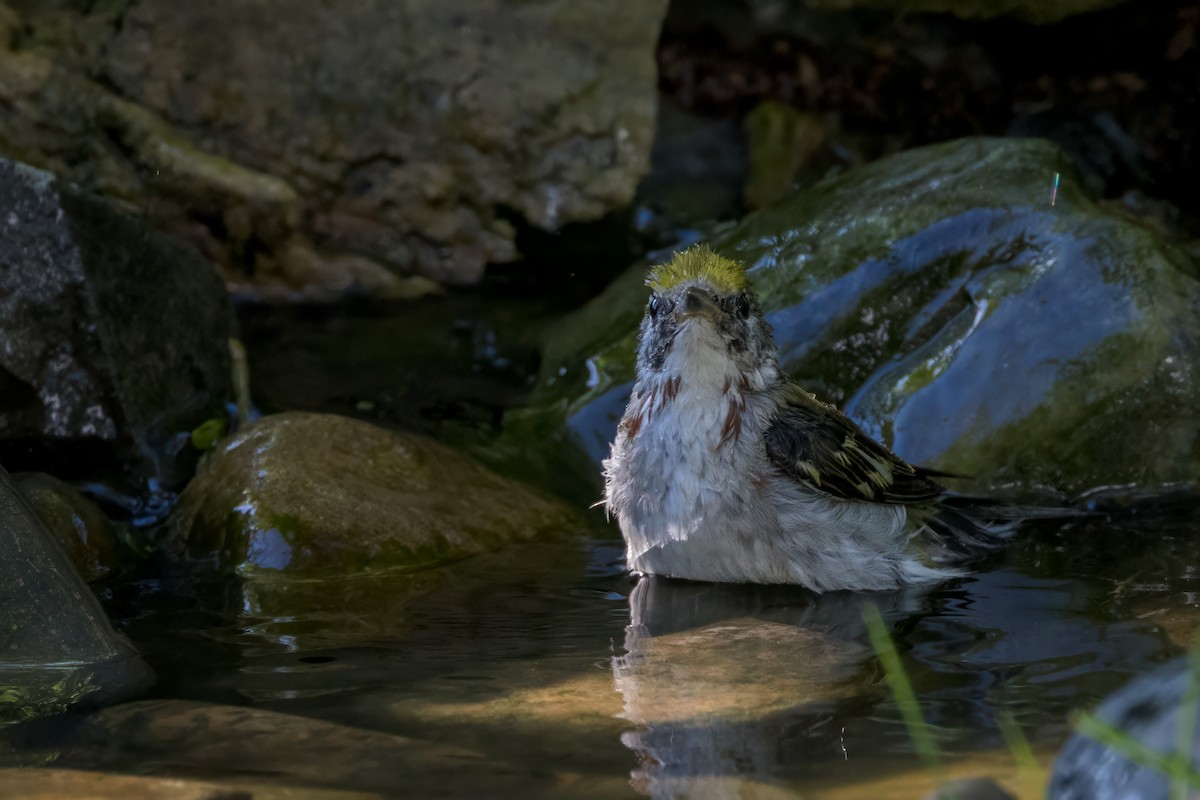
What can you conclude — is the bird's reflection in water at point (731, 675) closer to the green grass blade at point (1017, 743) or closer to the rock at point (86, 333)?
the green grass blade at point (1017, 743)

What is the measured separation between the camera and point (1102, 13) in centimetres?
932

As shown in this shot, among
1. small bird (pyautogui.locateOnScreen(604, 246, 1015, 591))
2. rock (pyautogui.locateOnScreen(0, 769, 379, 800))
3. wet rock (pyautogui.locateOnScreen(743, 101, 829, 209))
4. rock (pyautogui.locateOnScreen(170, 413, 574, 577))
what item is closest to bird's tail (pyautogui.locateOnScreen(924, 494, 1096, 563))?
small bird (pyautogui.locateOnScreen(604, 246, 1015, 591))

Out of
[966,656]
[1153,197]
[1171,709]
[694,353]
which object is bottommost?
[966,656]

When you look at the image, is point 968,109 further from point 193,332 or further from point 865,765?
point 865,765

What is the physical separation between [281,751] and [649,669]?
125 cm

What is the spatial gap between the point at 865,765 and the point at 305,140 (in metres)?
6.55

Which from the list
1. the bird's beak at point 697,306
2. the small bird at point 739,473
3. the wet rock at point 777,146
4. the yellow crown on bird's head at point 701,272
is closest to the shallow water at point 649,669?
the small bird at point 739,473

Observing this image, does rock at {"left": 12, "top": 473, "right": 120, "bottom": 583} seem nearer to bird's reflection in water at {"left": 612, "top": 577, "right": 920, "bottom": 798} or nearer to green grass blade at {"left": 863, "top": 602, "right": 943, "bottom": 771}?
bird's reflection in water at {"left": 612, "top": 577, "right": 920, "bottom": 798}

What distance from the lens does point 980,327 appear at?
643cm

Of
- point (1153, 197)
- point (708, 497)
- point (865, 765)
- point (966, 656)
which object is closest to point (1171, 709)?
point (865, 765)

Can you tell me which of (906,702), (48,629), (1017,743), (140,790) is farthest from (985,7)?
(140,790)

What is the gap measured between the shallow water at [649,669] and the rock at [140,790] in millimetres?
72

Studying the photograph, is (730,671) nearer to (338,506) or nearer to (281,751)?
(281,751)

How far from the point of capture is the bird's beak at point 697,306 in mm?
5215
